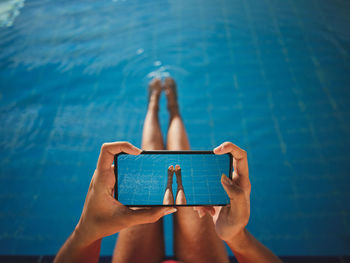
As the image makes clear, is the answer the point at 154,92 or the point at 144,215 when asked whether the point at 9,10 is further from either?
the point at 144,215

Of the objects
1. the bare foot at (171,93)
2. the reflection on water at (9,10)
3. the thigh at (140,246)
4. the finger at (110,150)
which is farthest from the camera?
the reflection on water at (9,10)

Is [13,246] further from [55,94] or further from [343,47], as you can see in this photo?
[343,47]

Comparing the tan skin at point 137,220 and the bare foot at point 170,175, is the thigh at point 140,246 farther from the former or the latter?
→ the bare foot at point 170,175

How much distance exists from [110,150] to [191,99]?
1.79 m

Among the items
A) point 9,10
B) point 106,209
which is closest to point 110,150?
point 106,209

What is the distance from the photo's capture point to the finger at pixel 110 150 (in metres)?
0.70

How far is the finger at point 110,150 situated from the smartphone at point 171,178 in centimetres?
4

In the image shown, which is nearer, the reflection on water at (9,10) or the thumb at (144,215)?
the thumb at (144,215)

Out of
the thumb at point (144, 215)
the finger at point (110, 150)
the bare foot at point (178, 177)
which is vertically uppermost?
the finger at point (110, 150)

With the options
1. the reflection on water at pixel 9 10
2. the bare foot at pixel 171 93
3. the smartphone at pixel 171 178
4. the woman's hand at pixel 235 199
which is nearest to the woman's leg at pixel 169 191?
the smartphone at pixel 171 178

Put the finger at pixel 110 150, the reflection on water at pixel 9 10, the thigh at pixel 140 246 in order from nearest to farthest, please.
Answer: the finger at pixel 110 150 < the thigh at pixel 140 246 < the reflection on water at pixel 9 10

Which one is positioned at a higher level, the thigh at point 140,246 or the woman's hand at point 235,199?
the woman's hand at point 235,199

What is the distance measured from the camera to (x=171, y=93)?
229 centimetres

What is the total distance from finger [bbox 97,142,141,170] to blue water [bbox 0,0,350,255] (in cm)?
120
